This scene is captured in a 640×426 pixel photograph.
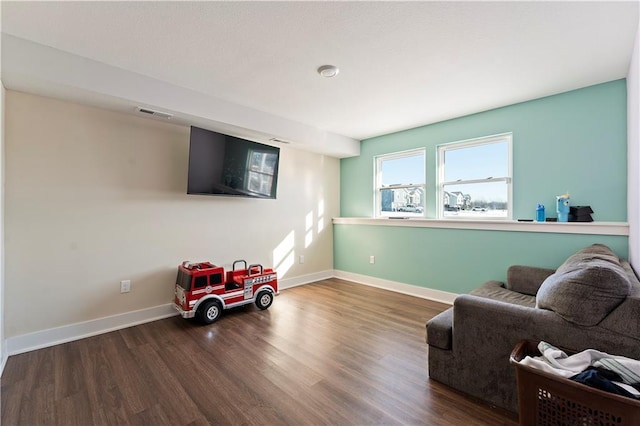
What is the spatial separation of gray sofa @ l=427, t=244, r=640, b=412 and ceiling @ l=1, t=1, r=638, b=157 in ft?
5.31

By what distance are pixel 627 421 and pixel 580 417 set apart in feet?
0.47

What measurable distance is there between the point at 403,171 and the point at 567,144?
78.4 inches

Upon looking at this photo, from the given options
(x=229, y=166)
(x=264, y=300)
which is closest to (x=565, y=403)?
(x=264, y=300)

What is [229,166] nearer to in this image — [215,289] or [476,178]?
[215,289]

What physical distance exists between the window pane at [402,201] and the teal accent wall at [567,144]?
3.08 ft

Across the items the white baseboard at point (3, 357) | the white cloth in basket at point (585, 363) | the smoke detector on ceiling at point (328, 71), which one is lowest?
the white baseboard at point (3, 357)

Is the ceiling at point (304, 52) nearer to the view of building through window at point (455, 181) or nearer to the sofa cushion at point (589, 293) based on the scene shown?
the view of building through window at point (455, 181)

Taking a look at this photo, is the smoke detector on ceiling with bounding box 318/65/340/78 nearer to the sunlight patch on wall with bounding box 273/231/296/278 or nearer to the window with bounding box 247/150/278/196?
the window with bounding box 247/150/278/196

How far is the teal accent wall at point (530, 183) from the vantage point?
2715 millimetres

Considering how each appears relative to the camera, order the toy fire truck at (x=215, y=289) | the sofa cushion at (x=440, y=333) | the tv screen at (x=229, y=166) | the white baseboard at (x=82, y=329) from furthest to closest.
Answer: the tv screen at (x=229, y=166) < the toy fire truck at (x=215, y=289) < the white baseboard at (x=82, y=329) < the sofa cushion at (x=440, y=333)

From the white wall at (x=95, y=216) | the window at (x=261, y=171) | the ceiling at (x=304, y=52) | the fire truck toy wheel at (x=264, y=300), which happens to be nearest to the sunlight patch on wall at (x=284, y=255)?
the white wall at (x=95, y=216)

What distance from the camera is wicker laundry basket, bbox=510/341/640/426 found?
1085 millimetres

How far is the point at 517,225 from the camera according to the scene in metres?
3.14

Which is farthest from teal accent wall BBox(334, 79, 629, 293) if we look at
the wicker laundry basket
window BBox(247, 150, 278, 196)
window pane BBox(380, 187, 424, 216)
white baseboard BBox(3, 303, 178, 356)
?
white baseboard BBox(3, 303, 178, 356)
